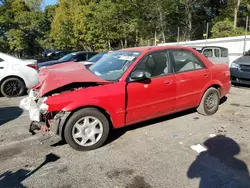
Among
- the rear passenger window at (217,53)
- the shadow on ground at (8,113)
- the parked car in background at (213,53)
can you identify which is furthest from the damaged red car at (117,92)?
the rear passenger window at (217,53)

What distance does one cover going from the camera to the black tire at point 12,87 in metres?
7.30

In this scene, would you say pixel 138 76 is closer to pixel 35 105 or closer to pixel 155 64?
pixel 155 64

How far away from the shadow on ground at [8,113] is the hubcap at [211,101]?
445 cm

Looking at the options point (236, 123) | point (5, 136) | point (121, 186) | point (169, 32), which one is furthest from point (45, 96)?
point (169, 32)

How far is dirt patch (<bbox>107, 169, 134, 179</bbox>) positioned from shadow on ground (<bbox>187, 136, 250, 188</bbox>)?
0.76 meters

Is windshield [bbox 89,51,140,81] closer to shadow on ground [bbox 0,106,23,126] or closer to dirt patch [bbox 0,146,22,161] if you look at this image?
dirt patch [bbox 0,146,22,161]

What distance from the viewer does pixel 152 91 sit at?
13.3ft

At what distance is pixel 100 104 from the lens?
3.59 m

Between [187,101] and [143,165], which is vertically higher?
[187,101]

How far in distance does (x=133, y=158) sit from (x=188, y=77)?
205 centimetres

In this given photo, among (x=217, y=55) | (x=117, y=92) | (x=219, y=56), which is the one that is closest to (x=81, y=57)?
(x=217, y=55)

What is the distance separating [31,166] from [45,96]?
1032 millimetres

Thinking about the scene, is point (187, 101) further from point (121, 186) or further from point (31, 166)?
point (31, 166)

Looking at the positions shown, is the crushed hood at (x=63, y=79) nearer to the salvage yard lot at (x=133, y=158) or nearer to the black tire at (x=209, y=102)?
the salvage yard lot at (x=133, y=158)
